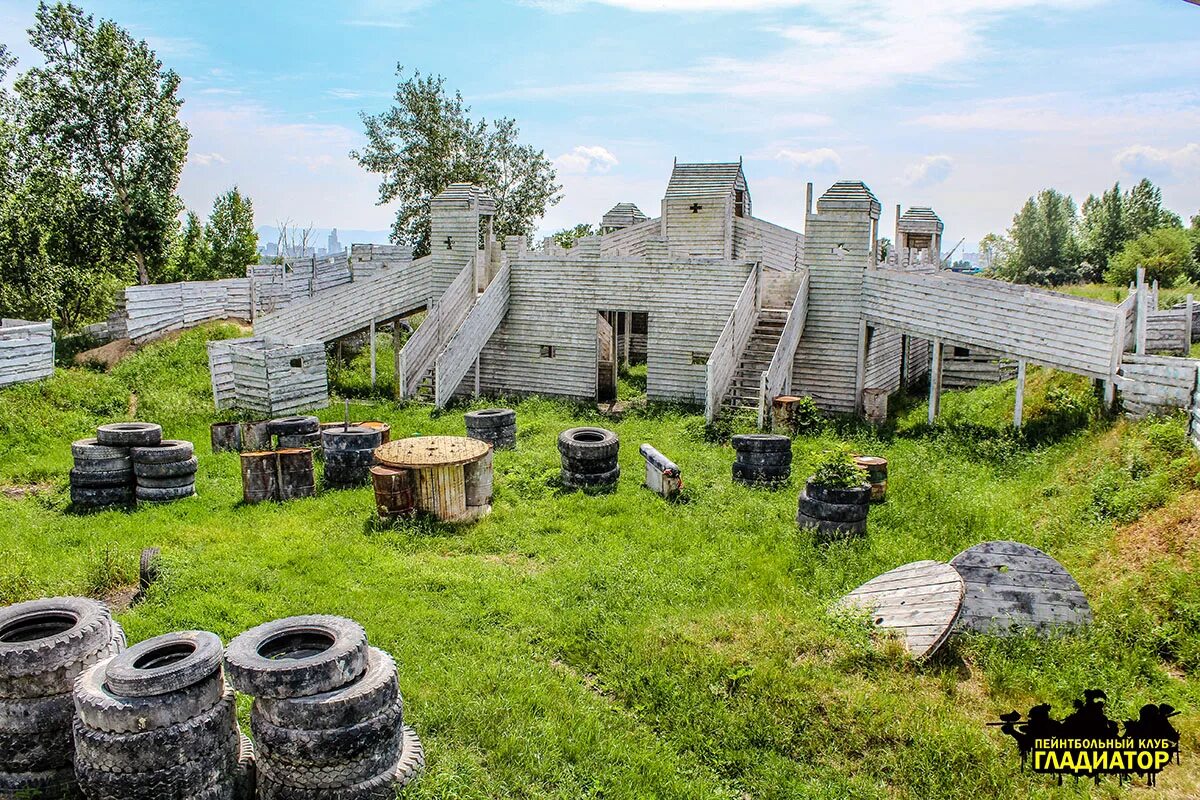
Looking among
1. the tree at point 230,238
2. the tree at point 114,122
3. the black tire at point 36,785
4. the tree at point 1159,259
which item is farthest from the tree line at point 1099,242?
the tree at point 230,238

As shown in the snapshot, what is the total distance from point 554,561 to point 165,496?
702 centimetres

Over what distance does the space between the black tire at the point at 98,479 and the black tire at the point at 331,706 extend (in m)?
8.94

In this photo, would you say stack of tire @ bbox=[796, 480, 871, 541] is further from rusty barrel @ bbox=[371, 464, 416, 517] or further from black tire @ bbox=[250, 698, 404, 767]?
black tire @ bbox=[250, 698, 404, 767]

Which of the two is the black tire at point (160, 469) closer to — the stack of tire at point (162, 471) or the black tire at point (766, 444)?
the stack of tire at point (162, 471)

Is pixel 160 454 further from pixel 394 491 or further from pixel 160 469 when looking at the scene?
pixel 394 491

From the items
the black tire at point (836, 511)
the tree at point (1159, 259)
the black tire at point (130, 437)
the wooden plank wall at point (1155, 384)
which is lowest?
the black tire at point (836, 511)

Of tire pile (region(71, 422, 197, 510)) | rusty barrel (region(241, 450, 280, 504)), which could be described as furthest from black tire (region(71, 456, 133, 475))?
rusty barrel (region(241, 450, 280, 504))

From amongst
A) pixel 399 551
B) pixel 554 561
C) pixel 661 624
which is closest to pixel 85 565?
pixel 399 551

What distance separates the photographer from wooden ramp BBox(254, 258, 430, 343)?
2356 centimetres

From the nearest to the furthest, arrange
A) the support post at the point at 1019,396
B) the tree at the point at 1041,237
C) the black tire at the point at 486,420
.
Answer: the support post at the point at 1019,396
the black tire at the point at 486,420
the tree at the point at 1041,237

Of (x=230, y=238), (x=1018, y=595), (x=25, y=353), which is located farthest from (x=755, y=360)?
(x=230, y=238)

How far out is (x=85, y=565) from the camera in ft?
34.7

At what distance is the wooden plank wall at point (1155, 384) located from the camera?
13.3m

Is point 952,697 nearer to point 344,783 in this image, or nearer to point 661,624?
point 661,624
